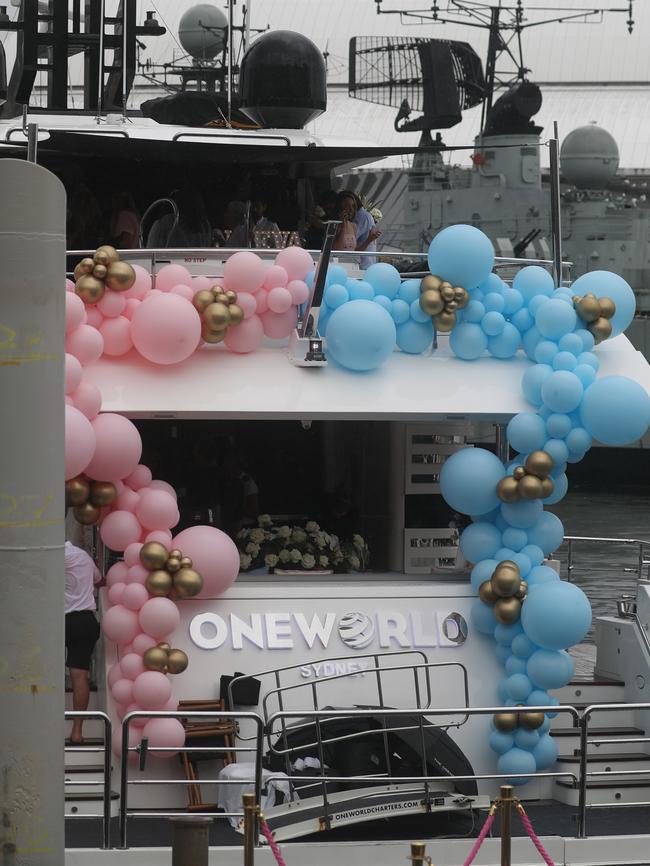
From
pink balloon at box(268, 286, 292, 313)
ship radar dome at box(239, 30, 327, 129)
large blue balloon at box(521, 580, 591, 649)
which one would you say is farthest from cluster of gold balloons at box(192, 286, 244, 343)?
ship radar dome at box(239, 30, 327, 129)

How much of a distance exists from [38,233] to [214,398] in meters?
4.62

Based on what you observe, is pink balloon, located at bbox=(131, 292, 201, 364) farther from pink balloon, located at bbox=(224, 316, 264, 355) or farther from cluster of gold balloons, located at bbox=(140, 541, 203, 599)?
cluster of gold balloons, located at bbox=(140, 541, 203, 599)

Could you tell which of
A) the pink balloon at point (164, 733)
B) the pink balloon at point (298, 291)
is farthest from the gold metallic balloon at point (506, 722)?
the pink balloon at point (298, 291)

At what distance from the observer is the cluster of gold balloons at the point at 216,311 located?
11195 mm

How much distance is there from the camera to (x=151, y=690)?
34.5 feet

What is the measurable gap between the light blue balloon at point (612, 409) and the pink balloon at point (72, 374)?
11.1 feet

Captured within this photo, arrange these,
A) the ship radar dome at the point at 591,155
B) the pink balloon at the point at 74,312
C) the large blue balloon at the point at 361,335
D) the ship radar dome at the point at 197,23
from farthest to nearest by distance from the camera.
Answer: the ship radar dome at the point at 591,155 < the ship radar dome at the point at 197,23 < the large blue balloon at the point at 361,335 < the pink balloon at the point at 74,312

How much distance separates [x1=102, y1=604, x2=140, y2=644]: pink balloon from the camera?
1073cm

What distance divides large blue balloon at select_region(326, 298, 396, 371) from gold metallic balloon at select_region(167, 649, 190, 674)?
2.28m

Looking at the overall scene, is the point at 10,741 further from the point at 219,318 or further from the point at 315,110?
the point at 315,110

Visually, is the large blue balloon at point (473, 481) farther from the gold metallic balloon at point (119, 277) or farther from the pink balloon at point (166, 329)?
the gold metallic balloon at point (119, 277)

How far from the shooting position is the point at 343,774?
10.2 metres

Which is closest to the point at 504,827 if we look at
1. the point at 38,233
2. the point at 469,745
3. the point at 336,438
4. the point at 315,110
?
the point at 469,745

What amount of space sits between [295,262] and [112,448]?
76.0 inches
